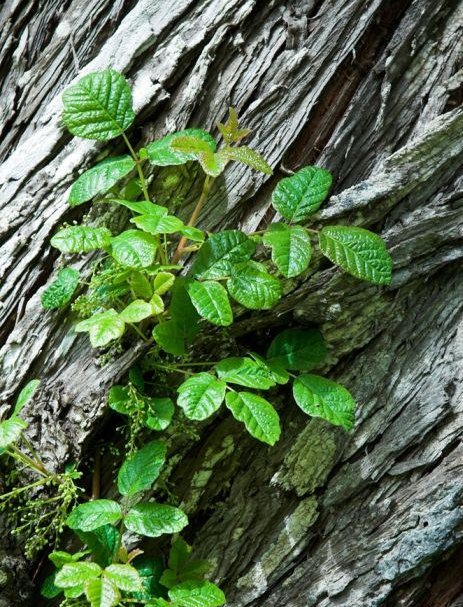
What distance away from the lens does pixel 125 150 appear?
1.96 m

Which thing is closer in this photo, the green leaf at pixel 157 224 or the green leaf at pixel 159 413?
the green leaf at pixel 157 224

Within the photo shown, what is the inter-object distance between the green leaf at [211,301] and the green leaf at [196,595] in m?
0.72

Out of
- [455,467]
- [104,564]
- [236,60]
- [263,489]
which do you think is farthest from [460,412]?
[236,60]

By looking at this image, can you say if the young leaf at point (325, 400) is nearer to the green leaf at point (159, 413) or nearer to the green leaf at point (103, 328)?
the green leaf at point (159, 413)

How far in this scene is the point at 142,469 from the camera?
1.74 metres

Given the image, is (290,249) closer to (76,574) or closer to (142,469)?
(142,469)

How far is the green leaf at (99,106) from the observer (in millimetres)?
1749

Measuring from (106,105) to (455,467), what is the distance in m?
1.46

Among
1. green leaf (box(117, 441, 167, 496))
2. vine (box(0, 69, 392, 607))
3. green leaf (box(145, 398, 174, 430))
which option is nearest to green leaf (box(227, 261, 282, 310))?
vine (box(0, 69, 392, 607))

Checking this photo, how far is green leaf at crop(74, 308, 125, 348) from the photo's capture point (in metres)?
1.60

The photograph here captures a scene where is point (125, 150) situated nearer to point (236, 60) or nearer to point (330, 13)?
point (236, 60)

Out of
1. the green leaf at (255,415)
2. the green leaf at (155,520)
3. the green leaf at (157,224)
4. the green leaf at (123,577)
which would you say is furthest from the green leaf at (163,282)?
the green leaf at (123,577)

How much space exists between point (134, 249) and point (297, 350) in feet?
1.92

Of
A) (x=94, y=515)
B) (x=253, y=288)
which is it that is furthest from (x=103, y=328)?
(x=94, y=515)
